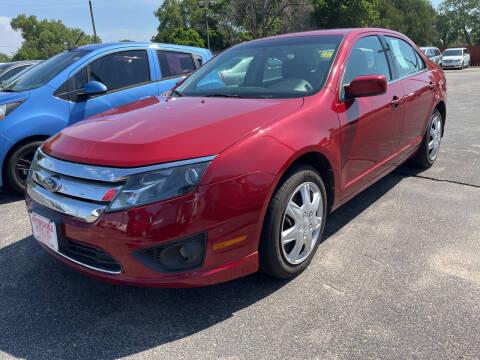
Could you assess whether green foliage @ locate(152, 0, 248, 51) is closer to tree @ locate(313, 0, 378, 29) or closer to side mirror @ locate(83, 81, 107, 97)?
tree @ locate(313, 0, 378, 29)

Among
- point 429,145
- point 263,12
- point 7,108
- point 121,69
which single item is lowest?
point 429,145

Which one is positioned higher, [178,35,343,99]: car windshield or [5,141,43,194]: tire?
[178,35,343,99]: car windshield

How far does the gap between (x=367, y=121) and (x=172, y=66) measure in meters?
3.37

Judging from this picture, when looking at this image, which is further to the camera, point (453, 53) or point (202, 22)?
point (202, 22)

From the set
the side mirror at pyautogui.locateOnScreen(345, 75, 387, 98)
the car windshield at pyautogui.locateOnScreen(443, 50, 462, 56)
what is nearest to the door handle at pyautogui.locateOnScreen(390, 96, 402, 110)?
the side mirror at pyautogui.locateOnScreen(345, 75, 387, 98)

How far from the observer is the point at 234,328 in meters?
2.04

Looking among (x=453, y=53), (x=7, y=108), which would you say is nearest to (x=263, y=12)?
(x=453, y=53)

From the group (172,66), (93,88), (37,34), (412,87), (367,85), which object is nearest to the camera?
(367,85)

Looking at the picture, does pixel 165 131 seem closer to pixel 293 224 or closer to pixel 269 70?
pixel 293 224

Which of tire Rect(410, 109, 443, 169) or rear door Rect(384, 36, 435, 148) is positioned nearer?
rear door Rect(384, 36, 435, 148)

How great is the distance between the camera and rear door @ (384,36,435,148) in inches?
142

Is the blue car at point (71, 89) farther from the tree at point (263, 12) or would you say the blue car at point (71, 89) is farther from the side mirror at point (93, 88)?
the tree at point (263, 12)

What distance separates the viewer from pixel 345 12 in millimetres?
40031

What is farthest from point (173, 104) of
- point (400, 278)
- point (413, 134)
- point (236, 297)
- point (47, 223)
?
point (413, 134)
